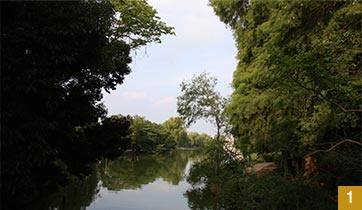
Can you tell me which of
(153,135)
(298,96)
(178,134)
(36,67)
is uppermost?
(178,134)

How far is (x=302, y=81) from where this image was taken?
5457 millimetres

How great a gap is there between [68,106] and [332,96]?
5.57 metres

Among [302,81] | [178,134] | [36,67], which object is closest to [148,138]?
[178,134]

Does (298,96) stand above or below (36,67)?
above

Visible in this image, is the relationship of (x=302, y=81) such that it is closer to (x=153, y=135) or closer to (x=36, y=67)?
(x=36, y=67)

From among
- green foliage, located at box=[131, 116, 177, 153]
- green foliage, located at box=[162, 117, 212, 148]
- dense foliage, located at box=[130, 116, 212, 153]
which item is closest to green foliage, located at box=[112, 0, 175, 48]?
dense foliage, located at box=[130, 116, 212, 153]

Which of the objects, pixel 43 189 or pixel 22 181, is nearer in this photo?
pixel 22 181

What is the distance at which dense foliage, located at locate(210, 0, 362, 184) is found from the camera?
5.20m

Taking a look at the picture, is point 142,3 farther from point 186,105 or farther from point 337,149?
point 186,105

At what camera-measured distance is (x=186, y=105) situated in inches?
845

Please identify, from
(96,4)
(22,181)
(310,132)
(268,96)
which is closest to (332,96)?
(310,132)

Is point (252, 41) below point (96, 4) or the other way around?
the other way around

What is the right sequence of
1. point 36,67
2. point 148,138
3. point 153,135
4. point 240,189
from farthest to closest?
point 153,135
point 148,138
point 240,189
point 36,67

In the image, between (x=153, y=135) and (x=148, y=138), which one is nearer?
(x=148, y=138)
